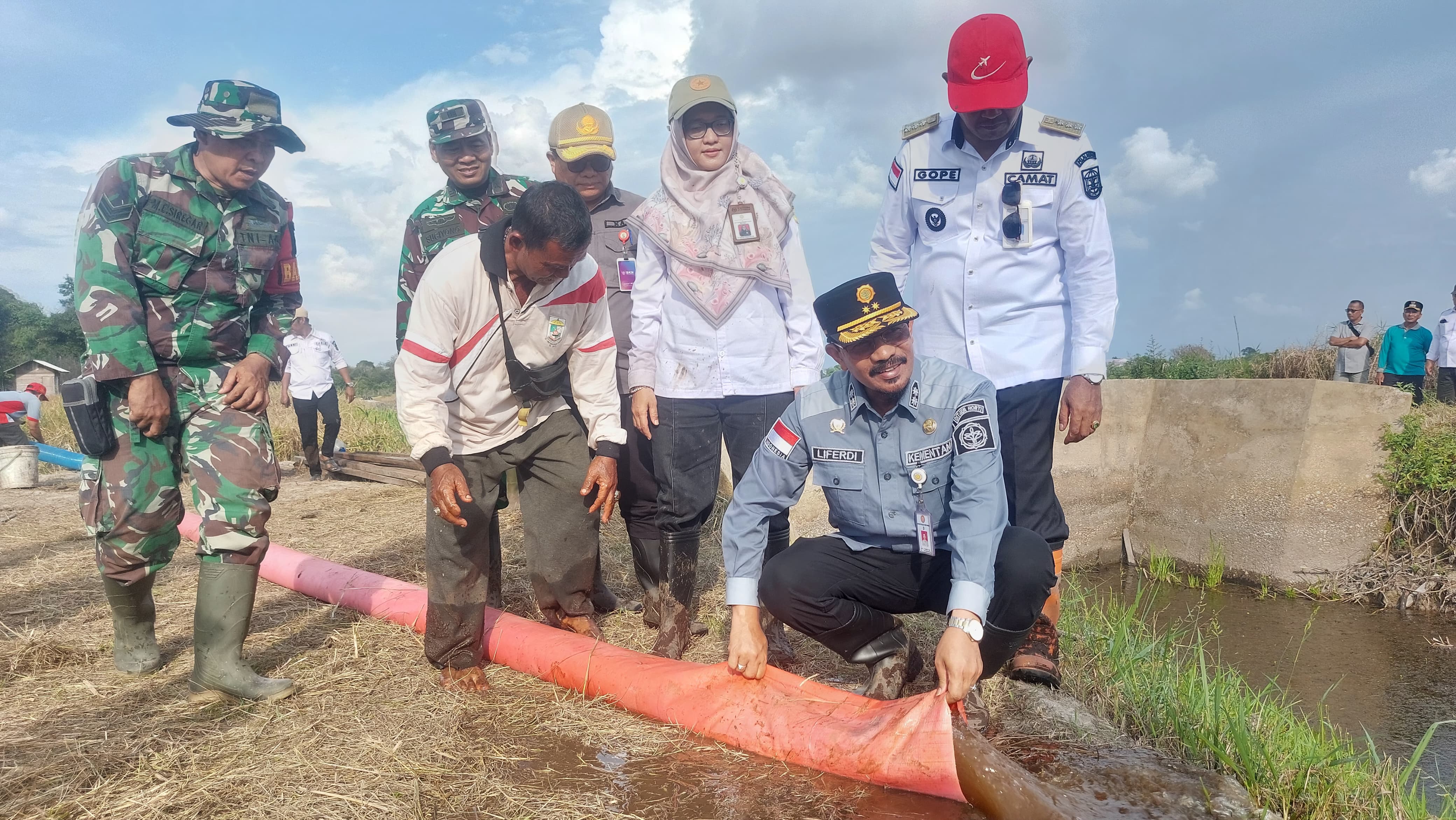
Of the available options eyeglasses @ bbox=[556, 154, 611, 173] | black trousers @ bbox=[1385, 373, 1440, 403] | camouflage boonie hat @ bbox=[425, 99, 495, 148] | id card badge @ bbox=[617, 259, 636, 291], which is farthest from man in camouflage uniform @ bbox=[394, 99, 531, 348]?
black trousers @ bbox=[1385, 373, 1440, 403]

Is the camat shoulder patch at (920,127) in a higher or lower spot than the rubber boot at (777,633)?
higher

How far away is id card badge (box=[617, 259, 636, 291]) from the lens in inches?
161

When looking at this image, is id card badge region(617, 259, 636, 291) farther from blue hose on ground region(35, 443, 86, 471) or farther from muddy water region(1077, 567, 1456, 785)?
blue hose on ground region(35, 443, 86, 471)

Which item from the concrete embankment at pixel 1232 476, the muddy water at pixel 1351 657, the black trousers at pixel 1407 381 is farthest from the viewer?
the black trousers at pixel 1407 381

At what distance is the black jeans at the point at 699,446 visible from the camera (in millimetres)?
3318

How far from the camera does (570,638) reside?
321 centimetres

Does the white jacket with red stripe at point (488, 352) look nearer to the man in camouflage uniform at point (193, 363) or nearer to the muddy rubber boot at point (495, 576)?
the man in camouflage uniform at point (193, 363)

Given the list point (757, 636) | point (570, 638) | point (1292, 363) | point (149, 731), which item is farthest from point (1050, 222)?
point (1292, 363)

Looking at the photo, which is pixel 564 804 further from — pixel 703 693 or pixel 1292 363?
pixel 1292 363

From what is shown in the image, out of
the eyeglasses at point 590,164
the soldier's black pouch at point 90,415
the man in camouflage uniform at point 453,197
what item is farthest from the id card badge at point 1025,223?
the soldier's black pouch at point 90,415

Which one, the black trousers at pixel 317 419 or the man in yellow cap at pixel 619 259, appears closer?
the man in yellow cap at pixel 619 259

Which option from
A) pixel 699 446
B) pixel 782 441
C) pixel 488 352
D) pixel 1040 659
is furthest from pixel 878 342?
pixel 488 352

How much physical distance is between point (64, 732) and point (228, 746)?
2.10 ft

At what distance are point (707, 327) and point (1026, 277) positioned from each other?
1.16 metres
